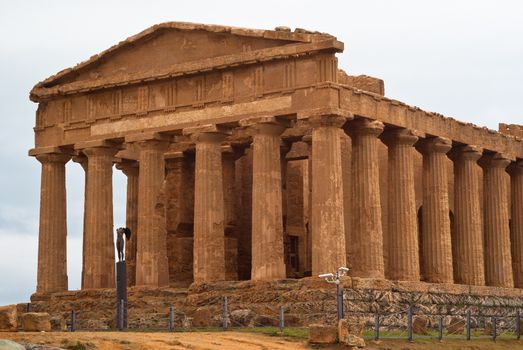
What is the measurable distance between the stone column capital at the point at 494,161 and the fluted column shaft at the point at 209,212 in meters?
13.3

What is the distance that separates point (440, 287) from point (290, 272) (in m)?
7.89

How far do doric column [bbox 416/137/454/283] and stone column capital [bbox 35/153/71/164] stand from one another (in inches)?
573

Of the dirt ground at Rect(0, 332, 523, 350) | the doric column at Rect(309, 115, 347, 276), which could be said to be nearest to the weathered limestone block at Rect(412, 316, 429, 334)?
the dirt ground at Rect(0, 332, 523, 350)

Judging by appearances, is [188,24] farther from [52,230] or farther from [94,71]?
[52,230]

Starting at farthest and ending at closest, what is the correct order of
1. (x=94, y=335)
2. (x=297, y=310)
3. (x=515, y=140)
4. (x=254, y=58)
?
(x=515, y=140) → (x=254, y=58) → (x=297, y=310) → (x=94, y=335)

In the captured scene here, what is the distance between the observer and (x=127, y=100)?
55438 millimetres

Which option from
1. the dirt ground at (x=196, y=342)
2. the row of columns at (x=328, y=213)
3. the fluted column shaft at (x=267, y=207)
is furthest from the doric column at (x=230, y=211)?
the dirt ground at (x=196, y=342)

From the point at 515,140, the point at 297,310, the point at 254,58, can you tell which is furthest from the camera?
the point at 515,140

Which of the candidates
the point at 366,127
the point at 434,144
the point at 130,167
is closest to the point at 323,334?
the point at 366,127

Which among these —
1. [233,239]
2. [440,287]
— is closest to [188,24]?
[233,239]

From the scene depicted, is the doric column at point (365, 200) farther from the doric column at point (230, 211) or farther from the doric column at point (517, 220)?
the doric column at point (517, 220)

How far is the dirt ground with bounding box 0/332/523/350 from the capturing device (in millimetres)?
36094

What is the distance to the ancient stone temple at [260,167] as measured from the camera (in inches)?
1970

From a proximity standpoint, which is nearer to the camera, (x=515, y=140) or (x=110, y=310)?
(x=110, y=310)
